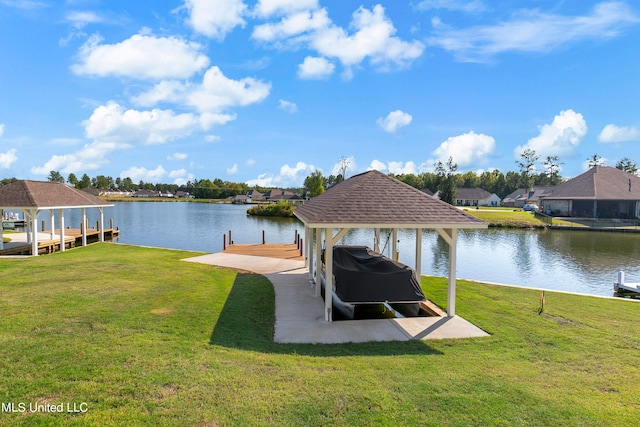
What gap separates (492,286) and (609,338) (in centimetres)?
536

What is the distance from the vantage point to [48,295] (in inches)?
375

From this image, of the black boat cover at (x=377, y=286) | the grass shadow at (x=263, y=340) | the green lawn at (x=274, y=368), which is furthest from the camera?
the black boat cover at (x=377, y=286)

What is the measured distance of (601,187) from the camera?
160ft

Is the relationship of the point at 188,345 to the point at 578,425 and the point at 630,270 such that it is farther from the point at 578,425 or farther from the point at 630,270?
the point at 630,270

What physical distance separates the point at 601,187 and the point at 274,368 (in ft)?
188

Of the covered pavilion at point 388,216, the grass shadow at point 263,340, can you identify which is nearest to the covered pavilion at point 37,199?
the grass shadow at point 263,340

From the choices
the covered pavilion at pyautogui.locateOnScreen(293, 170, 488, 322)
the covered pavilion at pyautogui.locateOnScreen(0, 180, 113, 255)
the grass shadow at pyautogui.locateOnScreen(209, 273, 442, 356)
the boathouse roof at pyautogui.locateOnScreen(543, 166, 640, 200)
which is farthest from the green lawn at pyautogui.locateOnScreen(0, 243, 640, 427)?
the boathouse roof at pyautogui.locateOnScreen(543, 166, 640, 200)

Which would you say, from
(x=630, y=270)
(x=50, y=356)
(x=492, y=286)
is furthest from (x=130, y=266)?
(x=630, y=270)

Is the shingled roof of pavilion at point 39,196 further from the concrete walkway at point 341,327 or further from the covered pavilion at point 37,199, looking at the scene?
the concrete walkway at point 341,327

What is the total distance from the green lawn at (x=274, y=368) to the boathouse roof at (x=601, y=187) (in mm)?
46752

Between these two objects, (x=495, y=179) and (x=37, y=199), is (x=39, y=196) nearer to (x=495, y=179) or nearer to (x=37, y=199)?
(x=37, y=199)

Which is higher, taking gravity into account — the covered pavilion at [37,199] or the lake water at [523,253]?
the covered pavilion at [37,199]

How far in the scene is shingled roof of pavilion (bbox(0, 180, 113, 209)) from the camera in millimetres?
19016

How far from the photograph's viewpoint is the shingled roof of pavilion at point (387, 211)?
28.0ft
